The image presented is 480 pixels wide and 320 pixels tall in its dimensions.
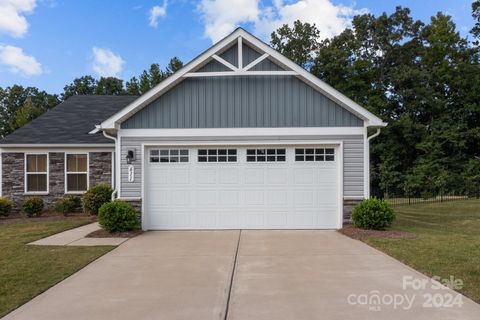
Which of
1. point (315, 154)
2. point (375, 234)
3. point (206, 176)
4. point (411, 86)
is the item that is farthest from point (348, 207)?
point (411, 86)

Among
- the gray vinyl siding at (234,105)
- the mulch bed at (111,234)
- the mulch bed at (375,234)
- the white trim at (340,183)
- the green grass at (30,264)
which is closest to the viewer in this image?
the green grass at (30,264)

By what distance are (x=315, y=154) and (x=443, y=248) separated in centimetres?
399

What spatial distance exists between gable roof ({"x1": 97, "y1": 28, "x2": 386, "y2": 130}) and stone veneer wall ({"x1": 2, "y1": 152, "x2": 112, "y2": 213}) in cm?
477

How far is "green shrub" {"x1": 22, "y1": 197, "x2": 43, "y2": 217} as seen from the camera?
13383 millimetres

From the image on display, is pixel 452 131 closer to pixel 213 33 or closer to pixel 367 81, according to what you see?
pixel 367 81

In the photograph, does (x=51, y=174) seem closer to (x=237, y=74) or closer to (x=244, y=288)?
(x=237, y=74)

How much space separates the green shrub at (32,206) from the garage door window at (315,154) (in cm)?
929

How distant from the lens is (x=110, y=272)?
20.0 feet

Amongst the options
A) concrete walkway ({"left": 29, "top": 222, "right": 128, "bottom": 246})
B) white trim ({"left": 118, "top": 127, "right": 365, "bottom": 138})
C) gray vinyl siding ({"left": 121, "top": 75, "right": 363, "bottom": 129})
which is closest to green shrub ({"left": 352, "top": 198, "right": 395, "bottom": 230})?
white trim ({"left": 118, "top": 127, "right": 365, "bottom": 138})

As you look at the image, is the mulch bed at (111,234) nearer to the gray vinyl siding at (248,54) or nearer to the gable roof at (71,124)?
the gray vinyl siding at (248,54)

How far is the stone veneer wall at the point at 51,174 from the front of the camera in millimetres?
14469

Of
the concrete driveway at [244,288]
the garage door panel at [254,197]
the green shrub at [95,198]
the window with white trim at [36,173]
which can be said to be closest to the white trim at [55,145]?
the window with white trim at [36,173]

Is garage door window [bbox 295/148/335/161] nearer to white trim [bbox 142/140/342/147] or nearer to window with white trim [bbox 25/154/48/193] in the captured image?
white trim [bbox 142/140/342/147]

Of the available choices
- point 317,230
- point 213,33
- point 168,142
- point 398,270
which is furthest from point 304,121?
point 213,33
